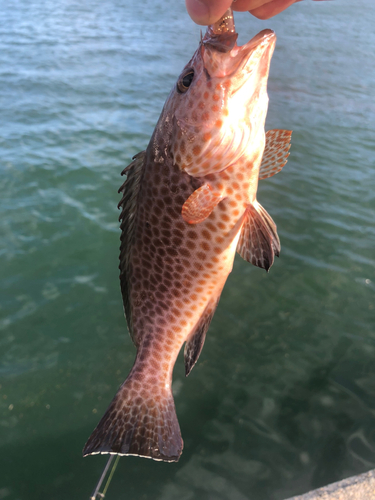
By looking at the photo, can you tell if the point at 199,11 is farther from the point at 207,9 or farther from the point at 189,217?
the point at 189,217

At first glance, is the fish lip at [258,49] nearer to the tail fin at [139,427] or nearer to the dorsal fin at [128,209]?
the dorsal fin at [128,209]

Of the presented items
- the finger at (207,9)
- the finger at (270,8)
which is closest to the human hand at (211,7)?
the finger at (207,9)

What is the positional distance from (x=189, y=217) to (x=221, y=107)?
53 centimetres

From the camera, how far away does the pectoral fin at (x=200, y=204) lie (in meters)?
1.79

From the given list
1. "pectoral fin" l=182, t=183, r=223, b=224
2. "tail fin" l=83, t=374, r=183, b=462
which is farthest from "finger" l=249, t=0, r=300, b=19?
"tail fin" l=83, t=374, r=183, b=462

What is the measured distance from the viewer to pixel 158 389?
2.19 metres

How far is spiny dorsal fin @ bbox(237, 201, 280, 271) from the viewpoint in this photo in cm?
189

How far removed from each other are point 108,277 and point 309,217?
133 inches

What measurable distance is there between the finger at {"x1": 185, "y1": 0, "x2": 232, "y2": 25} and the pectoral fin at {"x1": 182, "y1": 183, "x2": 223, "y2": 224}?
0.68 m

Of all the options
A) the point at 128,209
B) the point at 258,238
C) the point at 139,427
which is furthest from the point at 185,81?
the point at 139,427

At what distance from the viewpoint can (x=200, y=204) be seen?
71.9 inches

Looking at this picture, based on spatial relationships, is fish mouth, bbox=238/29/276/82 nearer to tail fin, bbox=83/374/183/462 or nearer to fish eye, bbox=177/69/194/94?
fish eye, bbox=177/69/194/94

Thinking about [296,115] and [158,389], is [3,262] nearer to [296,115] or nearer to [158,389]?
[158,389]

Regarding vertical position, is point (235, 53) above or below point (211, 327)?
above
